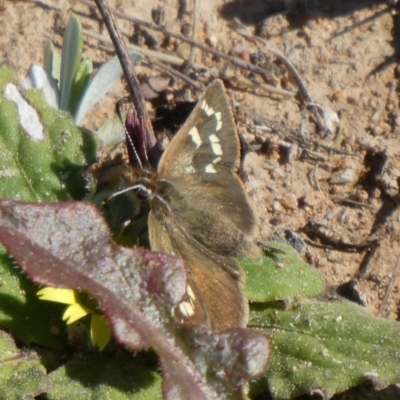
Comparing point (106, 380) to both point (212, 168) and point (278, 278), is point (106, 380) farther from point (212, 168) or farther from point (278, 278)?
point (212, 168)

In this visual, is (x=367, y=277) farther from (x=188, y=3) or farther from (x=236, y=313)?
(x=188, y=3)

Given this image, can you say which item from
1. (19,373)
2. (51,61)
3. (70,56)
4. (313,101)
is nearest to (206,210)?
(19,373)

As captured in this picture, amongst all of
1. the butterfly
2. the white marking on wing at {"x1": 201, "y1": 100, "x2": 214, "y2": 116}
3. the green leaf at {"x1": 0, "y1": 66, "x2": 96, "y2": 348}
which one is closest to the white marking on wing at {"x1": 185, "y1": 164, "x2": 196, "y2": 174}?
the butterfly

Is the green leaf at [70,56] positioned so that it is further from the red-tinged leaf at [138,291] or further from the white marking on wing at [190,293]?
the white marking on wing at [190,293]

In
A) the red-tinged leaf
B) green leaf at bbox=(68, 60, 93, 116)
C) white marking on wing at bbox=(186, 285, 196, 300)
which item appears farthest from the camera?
green leaf at bbox=(68, 60, 93, 116)

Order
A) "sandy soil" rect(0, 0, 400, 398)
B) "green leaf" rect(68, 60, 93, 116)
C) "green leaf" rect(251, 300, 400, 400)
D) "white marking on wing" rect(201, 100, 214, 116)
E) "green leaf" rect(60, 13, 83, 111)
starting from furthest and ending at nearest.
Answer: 1. "sandy soil" rect(0, 0, 400, 398)
2. "green leaf" rect(68, 60, 93, 116)
3. "green leaf" rect(60, 13, 83, 111)
4. "white marking on wing" rect(201, 100, 214, 116)
5. "green leaf" rect(251, 300, 400, 400)

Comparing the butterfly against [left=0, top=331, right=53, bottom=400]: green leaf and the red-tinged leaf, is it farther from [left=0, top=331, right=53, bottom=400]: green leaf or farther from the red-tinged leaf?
[left=0, top=331, right=53, bottom=400]: green leaf
